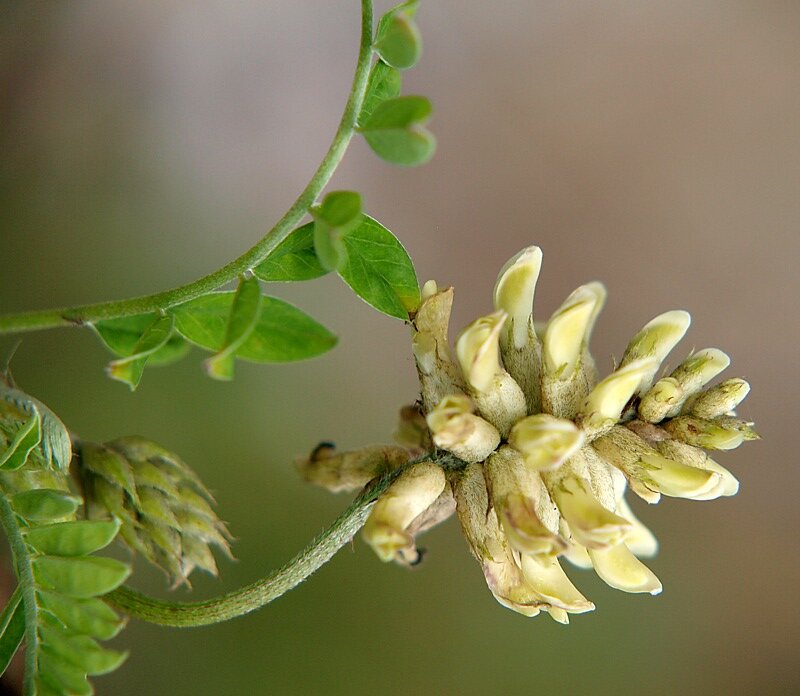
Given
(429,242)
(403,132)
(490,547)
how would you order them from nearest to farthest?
(403,132)
(490,547)
(429,242)

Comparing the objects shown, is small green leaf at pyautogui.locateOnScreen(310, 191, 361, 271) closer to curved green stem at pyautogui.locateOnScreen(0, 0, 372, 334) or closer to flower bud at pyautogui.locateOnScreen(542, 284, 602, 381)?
curved green stem at pyautogui.locateOnScreen(0, 0, 372, 334)

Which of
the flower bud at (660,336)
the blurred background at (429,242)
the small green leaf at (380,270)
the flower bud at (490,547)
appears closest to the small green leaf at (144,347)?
the small green leaf at (380,270)

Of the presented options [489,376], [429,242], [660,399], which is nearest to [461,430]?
[489,376]

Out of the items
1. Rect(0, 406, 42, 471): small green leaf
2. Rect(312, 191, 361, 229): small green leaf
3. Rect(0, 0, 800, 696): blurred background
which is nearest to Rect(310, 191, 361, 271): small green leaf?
Rect(312, 191, 361, 229): small green leaf

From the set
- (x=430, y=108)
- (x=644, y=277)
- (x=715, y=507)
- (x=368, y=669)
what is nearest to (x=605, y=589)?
(x=715, y=507)

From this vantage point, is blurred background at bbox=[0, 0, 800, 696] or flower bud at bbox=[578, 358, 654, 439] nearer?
flower bud at bbox=[578, 358, 654, 439]

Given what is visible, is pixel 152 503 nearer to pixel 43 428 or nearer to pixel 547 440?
pixel 43 428

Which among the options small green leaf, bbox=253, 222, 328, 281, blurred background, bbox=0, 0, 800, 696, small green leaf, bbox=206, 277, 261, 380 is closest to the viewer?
small green leaf, bbox=206, 277, 261, 380
